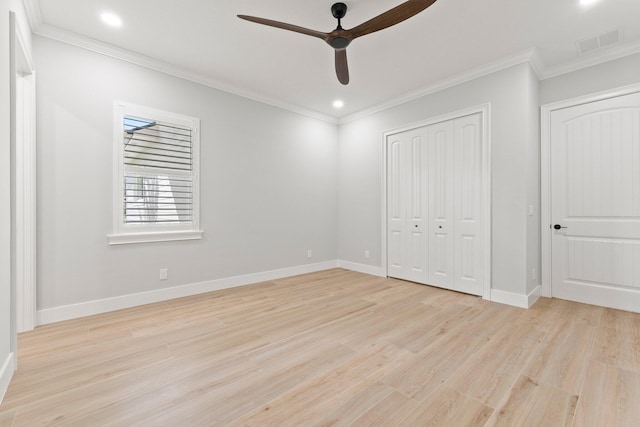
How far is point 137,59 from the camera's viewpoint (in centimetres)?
328

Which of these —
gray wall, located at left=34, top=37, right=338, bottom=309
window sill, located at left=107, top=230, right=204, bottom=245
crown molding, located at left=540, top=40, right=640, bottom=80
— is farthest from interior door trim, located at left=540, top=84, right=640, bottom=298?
window sill, located at left=107, top=230, right=204, bottom=245

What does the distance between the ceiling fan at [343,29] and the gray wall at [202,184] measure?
189 cm

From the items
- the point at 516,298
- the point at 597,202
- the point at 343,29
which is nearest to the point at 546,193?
the point at 597,202

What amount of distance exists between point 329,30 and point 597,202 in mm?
3538

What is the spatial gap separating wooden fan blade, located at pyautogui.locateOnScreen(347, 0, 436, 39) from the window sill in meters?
2.92

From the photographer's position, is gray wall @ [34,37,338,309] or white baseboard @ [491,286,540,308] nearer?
gray wall @ [34,37,338,309]

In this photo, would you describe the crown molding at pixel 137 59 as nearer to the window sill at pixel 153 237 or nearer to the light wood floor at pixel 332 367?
the window sill at pixel 153 237

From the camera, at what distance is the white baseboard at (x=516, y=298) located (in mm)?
3231

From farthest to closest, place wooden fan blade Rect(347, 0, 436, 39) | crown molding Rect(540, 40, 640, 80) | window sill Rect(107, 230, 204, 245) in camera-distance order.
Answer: window sill Rect(107, 230, 204, 245) < crown molding Rect(540, 40, 640, 80) < wooden fan blade Rect(347, 0, 436, 39)

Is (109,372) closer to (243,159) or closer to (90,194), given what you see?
(90,194)

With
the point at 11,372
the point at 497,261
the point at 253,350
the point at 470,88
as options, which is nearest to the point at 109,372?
the point at 11,372

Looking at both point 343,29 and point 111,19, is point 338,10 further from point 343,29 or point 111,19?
point 111,19

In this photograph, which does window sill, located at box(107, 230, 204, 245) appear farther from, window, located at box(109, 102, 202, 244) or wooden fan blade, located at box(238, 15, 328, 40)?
wooden fan blade, located at box(238, 15, 328, 40)

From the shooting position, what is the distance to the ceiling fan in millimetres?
2094
